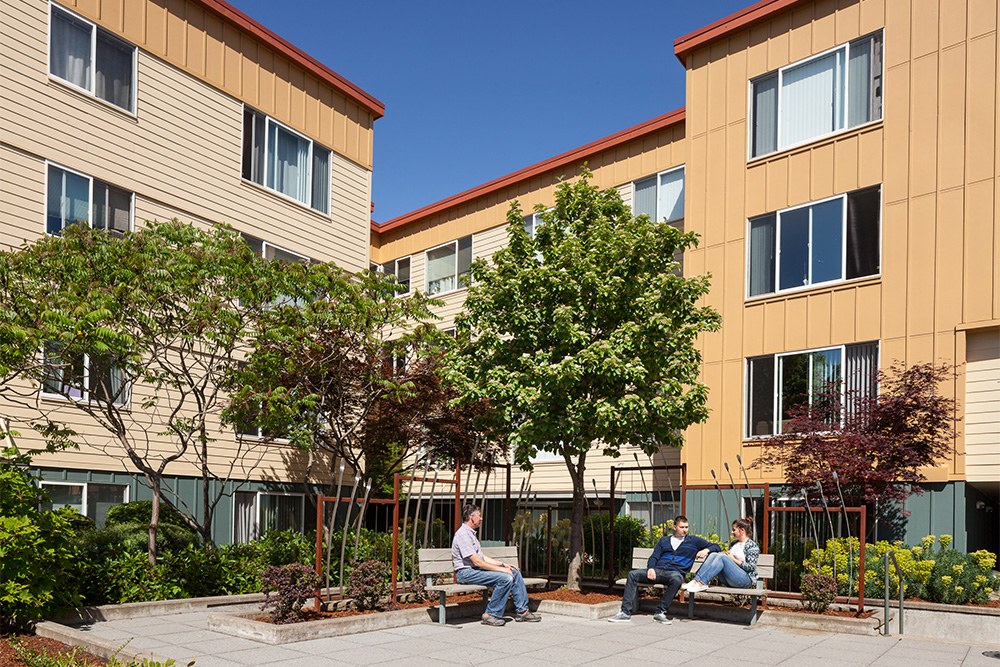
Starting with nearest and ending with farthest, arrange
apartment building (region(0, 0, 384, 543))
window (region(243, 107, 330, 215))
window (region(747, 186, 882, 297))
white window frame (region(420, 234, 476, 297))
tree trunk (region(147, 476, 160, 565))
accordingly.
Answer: tree trunk (region(147, 476, 160, 565)), apartment building (region(0, 0, 384, 543)), window (region(747, 186, 882, 297)), window (region(243, 107, 330, 215)), white window frame (region(420, 234, 476, 297))

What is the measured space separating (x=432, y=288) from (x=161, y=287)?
1648 cm

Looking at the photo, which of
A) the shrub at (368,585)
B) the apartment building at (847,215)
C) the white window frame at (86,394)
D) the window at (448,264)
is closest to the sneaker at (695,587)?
the shrub at (368,585)

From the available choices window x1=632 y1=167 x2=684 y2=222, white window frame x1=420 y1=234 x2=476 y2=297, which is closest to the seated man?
window x1=632 y1=167 x2=684 y2=222

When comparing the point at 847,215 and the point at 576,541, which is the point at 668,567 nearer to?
the point at 576,541

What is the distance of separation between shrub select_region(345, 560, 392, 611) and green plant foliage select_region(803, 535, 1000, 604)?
20.7 ft

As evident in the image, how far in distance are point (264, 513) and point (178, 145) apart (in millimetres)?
8443

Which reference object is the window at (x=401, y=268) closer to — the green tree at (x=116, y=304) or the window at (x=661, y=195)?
the window at (x=661, y=195)

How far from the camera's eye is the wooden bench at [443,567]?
11953mm

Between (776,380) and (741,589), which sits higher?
(776,380)

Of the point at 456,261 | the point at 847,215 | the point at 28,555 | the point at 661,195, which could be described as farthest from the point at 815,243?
the point at 28,555

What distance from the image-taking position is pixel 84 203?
17.4 m

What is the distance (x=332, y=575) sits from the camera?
51.0 feet

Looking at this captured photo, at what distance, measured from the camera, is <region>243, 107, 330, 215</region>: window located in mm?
21516

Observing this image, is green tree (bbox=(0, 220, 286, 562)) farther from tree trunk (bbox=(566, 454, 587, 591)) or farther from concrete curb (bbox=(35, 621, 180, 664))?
tree trunk (bbox=(566, 454, 587, 591))
